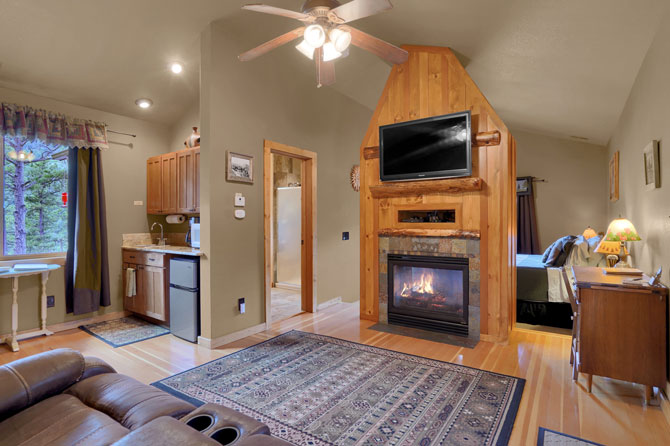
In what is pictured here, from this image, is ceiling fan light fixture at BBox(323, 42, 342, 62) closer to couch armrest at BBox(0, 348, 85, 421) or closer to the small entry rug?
couch armrest at BBox(0, 348, 85, 421)

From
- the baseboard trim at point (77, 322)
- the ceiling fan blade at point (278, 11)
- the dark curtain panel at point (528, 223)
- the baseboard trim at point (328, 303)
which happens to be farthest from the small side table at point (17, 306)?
the dark curtain panel at point (528, 223)

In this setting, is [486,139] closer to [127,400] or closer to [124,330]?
[127,400]

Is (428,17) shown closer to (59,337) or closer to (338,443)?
(338,443)

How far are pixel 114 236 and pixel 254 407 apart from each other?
3232mm

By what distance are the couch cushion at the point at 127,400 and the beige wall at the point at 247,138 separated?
200cm

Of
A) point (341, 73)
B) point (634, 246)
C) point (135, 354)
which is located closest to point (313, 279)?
point (135, 354)

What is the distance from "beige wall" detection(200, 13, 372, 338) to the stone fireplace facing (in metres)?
1.11

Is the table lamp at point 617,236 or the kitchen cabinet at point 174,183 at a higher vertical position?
the kitchen cabinet at point 174,183

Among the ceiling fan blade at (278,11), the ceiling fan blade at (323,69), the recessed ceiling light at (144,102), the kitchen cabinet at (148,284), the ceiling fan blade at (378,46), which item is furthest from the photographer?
the recessed ceiling light at (144,102)

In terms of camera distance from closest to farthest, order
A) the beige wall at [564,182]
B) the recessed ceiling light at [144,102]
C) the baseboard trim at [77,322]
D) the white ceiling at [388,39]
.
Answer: the white ceiling at [388,39], the baseboard trim at [77,322], the recessed ceiling light at [144,102], the beige wall at [564,182]

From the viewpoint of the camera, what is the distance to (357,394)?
2375 mm

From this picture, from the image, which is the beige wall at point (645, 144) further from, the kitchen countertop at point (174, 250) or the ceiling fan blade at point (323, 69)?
the kitchen countertop at point (174, 250)

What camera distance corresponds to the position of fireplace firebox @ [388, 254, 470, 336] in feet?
11.6

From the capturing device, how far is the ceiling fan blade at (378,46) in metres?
2.21
